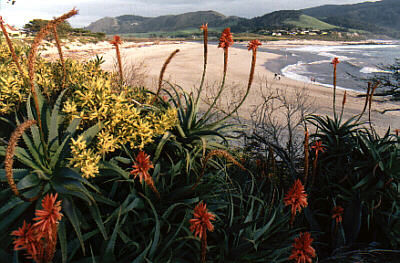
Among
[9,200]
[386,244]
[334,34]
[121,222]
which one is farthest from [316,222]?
[334,34]

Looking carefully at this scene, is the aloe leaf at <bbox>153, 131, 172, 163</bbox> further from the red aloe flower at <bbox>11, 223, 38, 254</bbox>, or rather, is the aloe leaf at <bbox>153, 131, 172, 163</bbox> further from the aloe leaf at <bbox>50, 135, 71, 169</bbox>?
the red aloe flower at <bbox>11, 223, 38, 254</bbox>

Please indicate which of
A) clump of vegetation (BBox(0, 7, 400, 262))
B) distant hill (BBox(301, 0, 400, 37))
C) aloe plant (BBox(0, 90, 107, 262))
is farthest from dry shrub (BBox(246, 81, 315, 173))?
distant hill (BBox(301, 0, 400, 37))

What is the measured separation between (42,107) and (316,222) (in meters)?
2.85

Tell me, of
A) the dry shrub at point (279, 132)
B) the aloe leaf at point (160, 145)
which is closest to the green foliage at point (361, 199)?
the dry shrub at point (279, 132)

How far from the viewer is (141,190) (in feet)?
7.24

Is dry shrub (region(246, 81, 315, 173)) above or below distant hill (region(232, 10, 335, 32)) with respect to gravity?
below

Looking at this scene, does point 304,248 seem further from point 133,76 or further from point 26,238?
point 133,76

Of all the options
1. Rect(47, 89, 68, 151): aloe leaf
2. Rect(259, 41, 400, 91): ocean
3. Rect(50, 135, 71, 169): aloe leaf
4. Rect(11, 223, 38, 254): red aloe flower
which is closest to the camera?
Rect(11, 223, 38, 254): red aloe flower

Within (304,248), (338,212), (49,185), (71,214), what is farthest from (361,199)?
(49,185)

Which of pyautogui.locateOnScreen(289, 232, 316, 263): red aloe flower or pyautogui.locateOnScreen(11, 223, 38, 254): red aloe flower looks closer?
pyautogui.locateOnScreen(11, 223, 38, 254): red aloe flower

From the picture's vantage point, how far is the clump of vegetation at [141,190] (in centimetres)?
163

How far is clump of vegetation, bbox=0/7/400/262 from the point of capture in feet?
5.35

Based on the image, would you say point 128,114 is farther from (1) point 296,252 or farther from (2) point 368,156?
(2) point 368,156

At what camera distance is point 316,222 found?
2.80m
